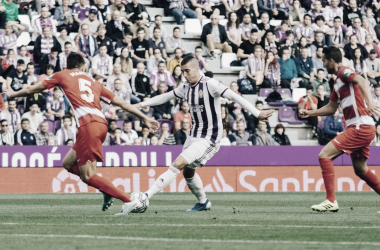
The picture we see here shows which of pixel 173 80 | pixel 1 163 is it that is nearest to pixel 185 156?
pixel 1 163

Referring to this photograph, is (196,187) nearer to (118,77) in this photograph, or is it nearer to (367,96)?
(367,96)

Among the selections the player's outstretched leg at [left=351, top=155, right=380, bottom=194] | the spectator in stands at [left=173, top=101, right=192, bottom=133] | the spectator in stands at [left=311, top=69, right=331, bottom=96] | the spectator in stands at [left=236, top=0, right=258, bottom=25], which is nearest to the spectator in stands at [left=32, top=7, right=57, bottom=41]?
the spectator in stands at [left=173, top=101, right=192, bottom=133]

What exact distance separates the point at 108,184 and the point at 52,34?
40.0 ft

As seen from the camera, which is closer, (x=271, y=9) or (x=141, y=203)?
(x=141, y=203)

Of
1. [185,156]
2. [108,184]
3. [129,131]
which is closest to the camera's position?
[108,184]

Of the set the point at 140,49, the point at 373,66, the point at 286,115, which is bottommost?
the point at 286,115

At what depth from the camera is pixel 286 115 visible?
73.0 feet

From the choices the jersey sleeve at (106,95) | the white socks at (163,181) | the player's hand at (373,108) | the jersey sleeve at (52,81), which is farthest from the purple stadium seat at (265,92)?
the jersey sleeve at (52,81)

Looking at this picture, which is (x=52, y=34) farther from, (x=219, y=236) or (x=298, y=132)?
(x=219, y=236)

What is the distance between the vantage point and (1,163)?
60.8 ft

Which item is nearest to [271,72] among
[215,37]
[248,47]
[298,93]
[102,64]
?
[298,93]

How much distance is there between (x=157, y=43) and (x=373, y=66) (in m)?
6.83

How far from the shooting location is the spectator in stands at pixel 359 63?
2358 centimetres

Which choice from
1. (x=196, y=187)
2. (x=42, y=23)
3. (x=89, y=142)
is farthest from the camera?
(x=42, y=23)
